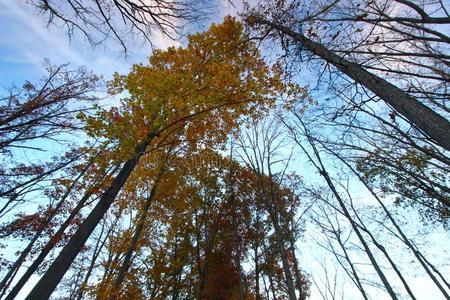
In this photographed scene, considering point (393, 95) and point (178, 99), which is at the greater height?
point (178, 99)

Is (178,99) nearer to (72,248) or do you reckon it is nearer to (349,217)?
(72,248)

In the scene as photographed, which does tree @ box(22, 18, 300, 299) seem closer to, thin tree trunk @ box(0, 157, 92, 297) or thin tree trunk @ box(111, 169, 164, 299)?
thin tree trunk @ box(111, 169, 164, 299)

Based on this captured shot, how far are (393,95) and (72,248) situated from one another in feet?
20.3

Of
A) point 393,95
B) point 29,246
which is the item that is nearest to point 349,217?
point 393,95

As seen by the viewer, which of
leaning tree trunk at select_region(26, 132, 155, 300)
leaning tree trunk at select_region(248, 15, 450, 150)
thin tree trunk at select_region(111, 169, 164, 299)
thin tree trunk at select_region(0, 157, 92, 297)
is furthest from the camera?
thin tree trunk at select_region(0, 157, 92, 297)

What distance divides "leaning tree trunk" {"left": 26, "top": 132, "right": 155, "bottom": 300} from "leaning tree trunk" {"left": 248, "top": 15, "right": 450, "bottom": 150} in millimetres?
4434

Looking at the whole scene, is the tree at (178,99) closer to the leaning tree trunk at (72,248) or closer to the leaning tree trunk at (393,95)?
the leaning tree trunk at (72,248)

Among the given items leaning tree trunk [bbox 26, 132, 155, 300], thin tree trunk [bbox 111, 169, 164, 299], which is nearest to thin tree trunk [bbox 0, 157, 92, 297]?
thin tree trunk [bbox 111, 169, 164, 299]

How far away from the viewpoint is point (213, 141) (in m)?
8.16

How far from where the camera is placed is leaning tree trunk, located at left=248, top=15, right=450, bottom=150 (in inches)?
120

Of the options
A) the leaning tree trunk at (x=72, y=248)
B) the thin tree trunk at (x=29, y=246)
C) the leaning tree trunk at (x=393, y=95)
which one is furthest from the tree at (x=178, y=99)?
the thin tree trunk at (x=29, y=246)

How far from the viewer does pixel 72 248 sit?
4758mm

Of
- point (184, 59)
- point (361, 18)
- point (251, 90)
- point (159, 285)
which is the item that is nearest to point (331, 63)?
point (361, 18)

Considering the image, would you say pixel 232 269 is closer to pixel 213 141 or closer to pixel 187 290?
pixel 187 290
